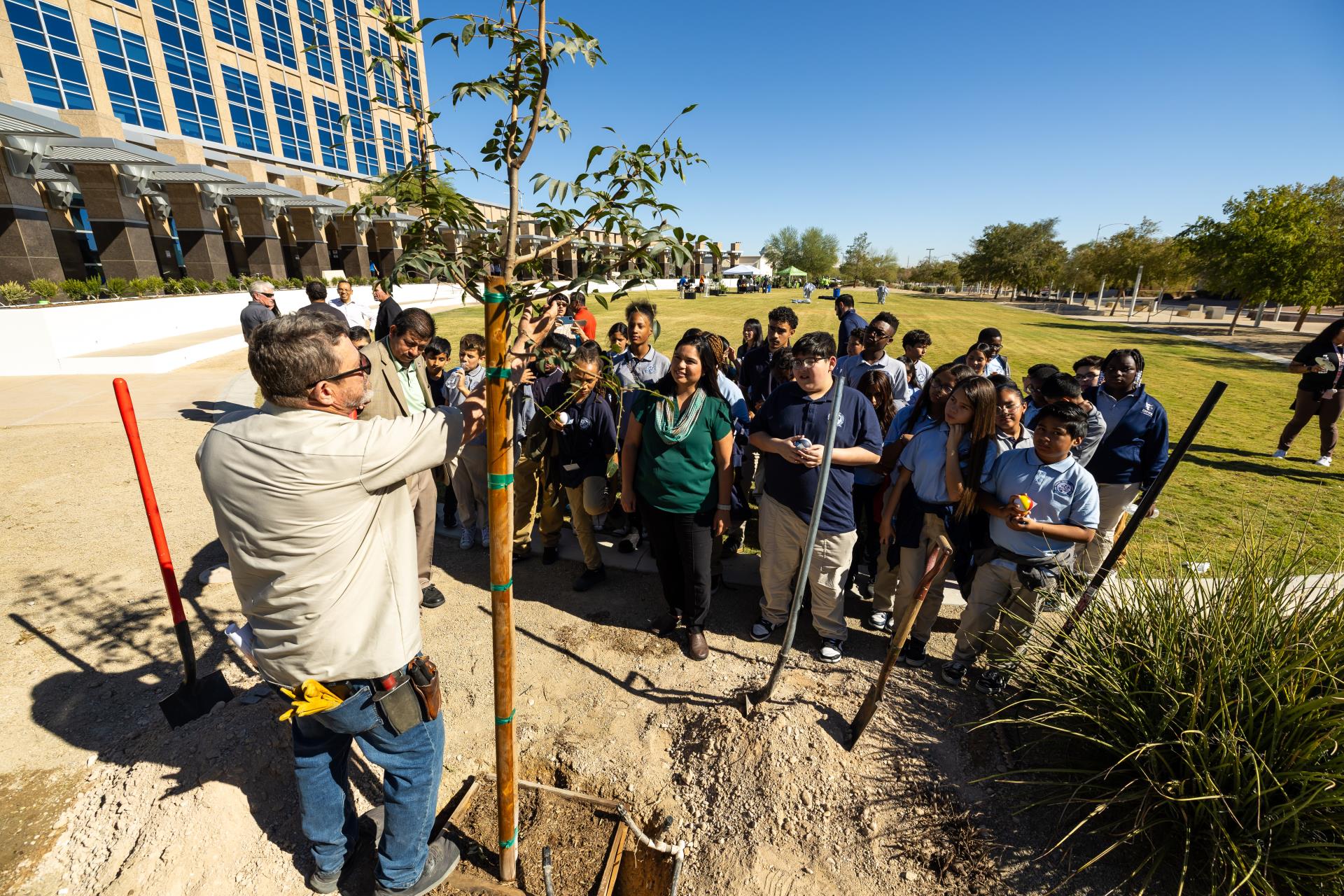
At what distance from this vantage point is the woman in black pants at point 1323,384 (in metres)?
7.14

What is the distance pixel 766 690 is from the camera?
3.25 meters

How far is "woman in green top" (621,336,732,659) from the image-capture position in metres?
3.49

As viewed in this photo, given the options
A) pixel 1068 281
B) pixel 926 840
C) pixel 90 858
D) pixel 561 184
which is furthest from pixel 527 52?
pixel 1068 281

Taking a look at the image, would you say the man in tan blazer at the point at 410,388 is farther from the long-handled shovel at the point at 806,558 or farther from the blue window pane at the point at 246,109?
the blue window pane at the point at 246,109

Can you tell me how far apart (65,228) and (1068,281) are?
63.7 m

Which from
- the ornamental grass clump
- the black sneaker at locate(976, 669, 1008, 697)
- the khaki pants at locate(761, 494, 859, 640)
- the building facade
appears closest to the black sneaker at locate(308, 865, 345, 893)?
the khaki pants at locate(761, 494, 859, 640)

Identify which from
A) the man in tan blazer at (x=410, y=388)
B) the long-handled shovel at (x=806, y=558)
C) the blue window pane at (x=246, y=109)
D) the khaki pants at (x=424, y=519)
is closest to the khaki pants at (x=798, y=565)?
the long-handled shovel at (x=806, y=558)

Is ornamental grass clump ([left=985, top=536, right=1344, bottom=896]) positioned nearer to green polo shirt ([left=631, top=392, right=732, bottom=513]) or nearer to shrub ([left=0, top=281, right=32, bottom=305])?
green polo shirt ([left=631, top=392, right=732, bottom=513])

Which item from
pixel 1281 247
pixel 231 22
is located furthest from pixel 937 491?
pixel 231 22

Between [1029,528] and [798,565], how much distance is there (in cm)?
135

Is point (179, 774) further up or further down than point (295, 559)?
further down

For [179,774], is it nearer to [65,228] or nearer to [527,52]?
[527,52]

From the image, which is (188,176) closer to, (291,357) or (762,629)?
(291,357)

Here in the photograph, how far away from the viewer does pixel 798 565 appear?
12.2 ft
